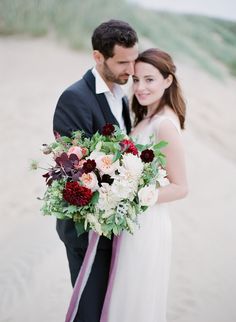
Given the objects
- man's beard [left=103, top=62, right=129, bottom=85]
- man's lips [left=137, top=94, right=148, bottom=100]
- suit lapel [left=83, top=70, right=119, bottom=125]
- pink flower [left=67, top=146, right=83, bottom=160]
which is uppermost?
man's beard [left=103, top=62, right=129, bottom=85]

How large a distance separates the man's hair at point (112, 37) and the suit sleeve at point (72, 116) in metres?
0.30

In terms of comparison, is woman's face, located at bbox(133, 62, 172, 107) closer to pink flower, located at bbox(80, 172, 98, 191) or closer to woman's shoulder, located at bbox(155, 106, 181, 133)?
woman's shoulder, located at bbox(155, 106, 181, 133)

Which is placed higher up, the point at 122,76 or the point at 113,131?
the point at 122,76

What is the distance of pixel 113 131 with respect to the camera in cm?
255

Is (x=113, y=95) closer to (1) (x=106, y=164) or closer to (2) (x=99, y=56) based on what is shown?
(2) (x=99, y=56)

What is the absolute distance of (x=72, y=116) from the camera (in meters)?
2.77

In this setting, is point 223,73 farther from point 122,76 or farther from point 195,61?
point 122,76

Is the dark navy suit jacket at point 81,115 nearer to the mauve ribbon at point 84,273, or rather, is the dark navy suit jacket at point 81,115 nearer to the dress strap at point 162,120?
the mauve ribbon at point 84,273

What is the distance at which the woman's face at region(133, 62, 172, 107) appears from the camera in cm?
299

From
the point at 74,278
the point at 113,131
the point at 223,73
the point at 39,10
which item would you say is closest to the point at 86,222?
the point at 113,131

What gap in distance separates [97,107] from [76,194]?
1.92ft

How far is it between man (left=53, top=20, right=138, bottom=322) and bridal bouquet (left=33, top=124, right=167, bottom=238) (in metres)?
0.25

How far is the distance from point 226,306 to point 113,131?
247 cm

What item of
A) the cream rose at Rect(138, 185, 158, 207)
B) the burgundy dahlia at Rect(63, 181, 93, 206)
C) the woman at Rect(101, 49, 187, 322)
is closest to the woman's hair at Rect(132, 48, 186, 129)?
the woman at Rect(101, 49, 187, 322)
